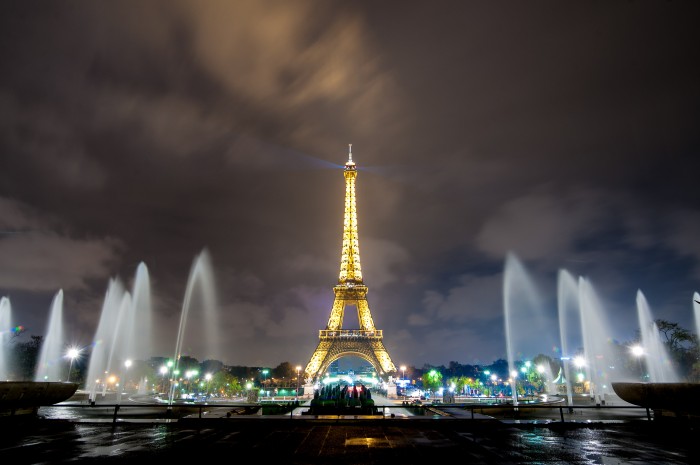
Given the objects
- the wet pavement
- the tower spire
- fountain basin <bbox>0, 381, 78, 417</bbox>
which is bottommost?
the wet pavement

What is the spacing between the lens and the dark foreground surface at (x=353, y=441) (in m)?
10.8

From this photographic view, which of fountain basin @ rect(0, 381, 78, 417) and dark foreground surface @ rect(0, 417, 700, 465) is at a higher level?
fountain basin @ rect(0, 381, 78, 417)

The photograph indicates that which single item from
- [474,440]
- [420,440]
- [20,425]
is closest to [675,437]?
[474,440]

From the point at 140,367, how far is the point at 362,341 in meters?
96.1

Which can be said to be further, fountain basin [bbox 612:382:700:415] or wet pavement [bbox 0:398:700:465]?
fountain basin [bbox 612:382:700:415]

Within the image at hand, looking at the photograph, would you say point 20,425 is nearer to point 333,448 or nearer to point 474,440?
point 333,448

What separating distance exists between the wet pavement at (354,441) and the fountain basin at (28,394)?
708 millimetres

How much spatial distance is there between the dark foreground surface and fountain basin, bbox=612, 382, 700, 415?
0.88m

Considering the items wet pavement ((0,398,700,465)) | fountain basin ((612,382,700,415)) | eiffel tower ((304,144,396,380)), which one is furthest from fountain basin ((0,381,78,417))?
eiffel tower ((304,144,396,380))

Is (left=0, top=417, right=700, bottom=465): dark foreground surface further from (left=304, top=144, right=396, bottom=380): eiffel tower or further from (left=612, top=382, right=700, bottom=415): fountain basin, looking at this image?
(left=304, top=144, right=396, bottom=380): eiffel tower

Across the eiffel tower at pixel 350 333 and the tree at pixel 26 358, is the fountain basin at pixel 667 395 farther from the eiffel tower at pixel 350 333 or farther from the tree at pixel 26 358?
the tree at pixel 26 358

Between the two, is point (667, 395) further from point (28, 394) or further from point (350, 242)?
point (350, 242)

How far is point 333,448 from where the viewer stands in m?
12.4

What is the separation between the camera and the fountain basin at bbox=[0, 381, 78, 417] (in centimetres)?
1566
